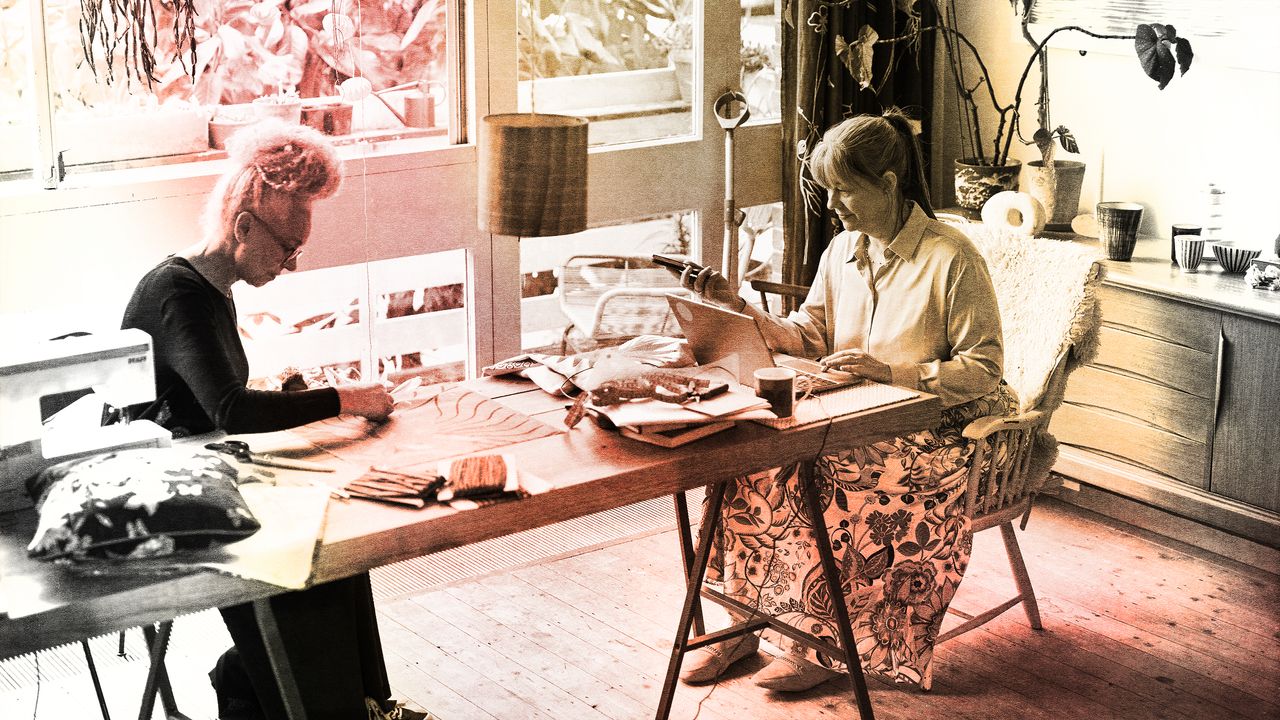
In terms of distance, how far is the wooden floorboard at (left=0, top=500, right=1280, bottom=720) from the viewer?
3.18 metres

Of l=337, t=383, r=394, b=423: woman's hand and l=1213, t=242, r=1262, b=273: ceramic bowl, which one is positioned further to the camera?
l=1213, t=242, r=1262, b=273: ceramic bowl

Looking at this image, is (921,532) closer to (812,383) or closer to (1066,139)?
(812,383)

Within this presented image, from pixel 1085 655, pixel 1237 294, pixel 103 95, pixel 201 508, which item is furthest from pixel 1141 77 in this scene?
pixel 201 508

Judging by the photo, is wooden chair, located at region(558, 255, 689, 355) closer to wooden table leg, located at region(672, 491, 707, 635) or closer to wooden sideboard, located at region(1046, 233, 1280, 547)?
wooden table leg, located at region(672, 491, 707, 635)

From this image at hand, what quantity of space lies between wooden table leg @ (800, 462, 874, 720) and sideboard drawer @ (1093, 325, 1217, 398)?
1.32m

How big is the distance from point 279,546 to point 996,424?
1.66 meters

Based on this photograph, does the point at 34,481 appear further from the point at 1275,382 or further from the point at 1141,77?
the point at 1141,77

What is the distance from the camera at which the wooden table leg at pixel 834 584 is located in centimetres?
283

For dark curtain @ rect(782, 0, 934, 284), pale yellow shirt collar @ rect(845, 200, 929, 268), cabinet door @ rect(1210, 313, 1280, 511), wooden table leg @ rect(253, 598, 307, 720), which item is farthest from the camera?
dark curtain @ rect(782, 0, 934, 284)

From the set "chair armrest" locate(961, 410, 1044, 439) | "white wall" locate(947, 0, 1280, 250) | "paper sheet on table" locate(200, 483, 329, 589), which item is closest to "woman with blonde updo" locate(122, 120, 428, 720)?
"paper sheet on table" locate(200, 483, 329, 589)

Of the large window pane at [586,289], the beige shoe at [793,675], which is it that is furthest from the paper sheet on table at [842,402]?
the large window pane at [586,289]

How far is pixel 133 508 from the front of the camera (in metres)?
2.11

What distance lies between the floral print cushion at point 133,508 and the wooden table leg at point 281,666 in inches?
8.3

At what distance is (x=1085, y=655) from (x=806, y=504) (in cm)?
97
